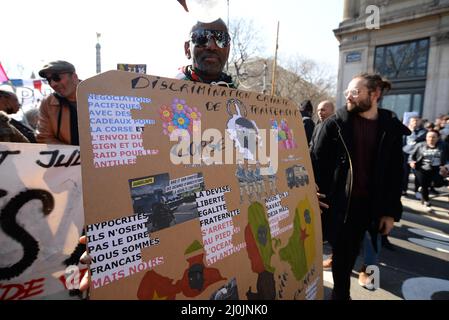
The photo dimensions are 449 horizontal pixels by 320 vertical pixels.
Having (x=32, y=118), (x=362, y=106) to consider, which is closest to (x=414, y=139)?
(x=362, y=106)

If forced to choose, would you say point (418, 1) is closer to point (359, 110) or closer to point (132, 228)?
point (359, 110)

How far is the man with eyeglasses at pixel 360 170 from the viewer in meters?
2.24

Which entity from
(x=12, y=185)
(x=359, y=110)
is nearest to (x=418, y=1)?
(x=359, y=110)

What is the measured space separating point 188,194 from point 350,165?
1.67m

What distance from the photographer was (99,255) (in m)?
0.81

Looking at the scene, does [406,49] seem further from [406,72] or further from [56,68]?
[56,68]

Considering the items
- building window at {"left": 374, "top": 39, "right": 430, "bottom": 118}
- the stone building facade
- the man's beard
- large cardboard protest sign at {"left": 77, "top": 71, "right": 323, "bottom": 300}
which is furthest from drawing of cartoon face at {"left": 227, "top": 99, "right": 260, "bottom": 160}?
building window at {"left": 374, "top": 39, "right": 430, "bottom": 118}

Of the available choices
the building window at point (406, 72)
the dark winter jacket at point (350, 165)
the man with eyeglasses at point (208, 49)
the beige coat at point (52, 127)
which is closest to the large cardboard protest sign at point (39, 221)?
the beige coat at point (52, 127)

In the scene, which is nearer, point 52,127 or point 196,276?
point 196,276

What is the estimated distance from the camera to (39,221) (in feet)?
5.69

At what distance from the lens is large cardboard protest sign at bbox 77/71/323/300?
838 mm

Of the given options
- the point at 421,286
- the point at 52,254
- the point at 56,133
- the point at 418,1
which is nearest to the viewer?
the point at 52,254

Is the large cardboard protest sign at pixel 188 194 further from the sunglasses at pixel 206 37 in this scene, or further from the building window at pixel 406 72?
the building window at pixel 406 72
